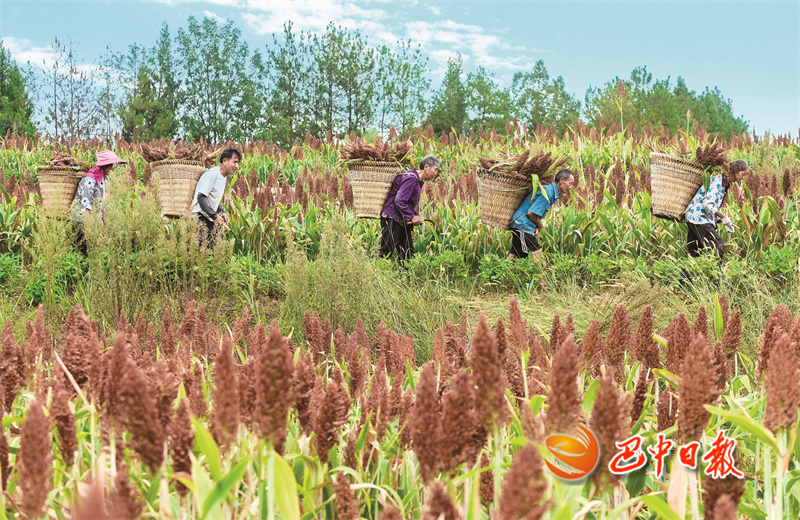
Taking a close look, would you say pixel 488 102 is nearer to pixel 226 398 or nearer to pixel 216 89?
pixel 216 89

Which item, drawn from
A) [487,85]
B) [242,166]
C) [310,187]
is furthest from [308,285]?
[487,85]

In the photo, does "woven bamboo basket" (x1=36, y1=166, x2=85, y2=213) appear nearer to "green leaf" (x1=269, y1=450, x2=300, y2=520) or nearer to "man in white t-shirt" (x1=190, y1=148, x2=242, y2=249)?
"man in white t-shirt" (x1=190, y1=148, x2=242, y2=249)

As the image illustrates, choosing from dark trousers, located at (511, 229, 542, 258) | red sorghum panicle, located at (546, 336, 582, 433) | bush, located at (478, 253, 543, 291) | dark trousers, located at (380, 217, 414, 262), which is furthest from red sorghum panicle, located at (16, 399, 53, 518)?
dark trousers, located at (511, 229, 542, 258)

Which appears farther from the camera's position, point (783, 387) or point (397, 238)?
point (397, 238)

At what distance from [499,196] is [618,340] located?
616 cm

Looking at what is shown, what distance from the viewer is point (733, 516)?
2.82 feet

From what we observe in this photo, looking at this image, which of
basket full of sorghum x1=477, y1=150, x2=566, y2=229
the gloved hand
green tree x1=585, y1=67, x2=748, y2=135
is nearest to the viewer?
basket full of sorghum x1=477, y1=150, x2=566, y2=229

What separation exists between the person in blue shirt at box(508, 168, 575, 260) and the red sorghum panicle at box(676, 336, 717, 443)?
6751 mm

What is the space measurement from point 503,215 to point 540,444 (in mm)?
6992

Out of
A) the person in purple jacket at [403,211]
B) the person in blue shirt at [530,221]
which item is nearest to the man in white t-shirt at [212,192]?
the person in purple jacket at [403,211]

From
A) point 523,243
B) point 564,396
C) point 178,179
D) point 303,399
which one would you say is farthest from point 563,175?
point 564,396

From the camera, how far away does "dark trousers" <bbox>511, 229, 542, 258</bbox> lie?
826cm

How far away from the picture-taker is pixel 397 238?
8516mm

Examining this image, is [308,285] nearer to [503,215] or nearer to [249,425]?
[503,215]
